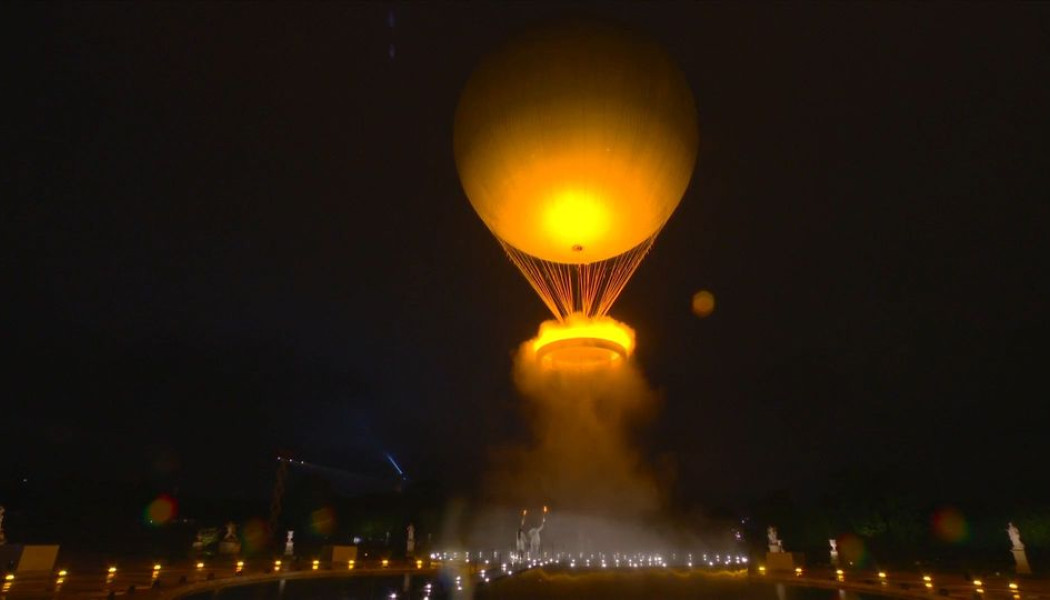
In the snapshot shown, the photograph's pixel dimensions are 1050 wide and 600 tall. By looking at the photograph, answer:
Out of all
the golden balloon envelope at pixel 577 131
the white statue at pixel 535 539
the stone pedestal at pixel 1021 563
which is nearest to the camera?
the golden balloon envelope at pixel 577 131

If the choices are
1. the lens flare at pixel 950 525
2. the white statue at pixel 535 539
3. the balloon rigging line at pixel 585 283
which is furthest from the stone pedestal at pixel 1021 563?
the white statue at pixel 535 539

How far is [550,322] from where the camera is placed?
16188 millimetres

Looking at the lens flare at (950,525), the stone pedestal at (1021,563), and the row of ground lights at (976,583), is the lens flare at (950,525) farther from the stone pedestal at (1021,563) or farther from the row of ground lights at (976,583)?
the row of ground lights at (976,583)

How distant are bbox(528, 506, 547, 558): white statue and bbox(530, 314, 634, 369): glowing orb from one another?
147 ft

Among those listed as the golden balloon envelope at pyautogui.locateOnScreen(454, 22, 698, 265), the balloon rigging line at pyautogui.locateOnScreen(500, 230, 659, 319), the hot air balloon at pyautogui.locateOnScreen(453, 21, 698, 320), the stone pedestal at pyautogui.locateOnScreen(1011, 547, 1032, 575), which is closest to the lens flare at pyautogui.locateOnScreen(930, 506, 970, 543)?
the stone pedestal at pyautogui.locateOnScreen(1011, 547, 1032, 575)

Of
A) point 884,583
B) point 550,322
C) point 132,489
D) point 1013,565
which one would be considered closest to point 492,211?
point 550,322

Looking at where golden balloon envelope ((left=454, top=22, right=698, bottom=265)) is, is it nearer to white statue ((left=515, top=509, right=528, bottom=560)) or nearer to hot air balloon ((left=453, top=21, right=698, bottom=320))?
hot air balloon ((left=453, top=21, right=698, bottom=320))

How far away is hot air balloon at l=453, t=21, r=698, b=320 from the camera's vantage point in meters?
11.3

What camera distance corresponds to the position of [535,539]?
58.0 metres

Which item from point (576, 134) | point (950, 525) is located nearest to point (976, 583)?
point (576, 134)

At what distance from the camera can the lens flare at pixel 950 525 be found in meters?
41.3

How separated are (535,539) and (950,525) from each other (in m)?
34.8

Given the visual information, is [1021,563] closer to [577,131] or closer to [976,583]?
[976,583]

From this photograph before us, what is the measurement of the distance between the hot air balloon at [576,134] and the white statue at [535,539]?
49.1 m
